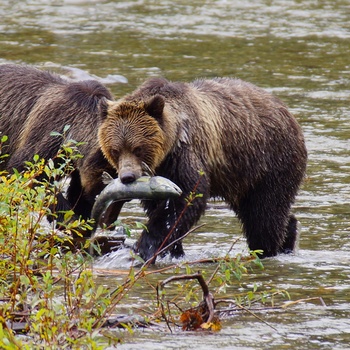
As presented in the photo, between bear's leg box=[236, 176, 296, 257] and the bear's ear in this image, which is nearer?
the bear's ear

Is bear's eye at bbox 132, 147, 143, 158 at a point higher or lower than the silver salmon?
higher

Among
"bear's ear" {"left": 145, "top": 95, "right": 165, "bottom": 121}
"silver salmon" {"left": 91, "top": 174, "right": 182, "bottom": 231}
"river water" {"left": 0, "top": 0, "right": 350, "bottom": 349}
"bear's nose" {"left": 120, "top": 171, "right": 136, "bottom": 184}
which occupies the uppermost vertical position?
"bear's ear" {"left": 145, "top": 95, "right": 165, "bottom": 121}

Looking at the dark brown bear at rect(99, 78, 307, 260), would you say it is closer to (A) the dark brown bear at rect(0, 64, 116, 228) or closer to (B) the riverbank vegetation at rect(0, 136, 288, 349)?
(A) the dark brown bear at rect(0, 64, 116, 228)

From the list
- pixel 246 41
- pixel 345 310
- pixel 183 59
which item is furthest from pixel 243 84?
pixel 246 41

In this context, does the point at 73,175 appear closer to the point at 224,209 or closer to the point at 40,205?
the point at 224,209

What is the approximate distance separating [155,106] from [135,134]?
0.24 metres

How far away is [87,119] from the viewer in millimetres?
8445

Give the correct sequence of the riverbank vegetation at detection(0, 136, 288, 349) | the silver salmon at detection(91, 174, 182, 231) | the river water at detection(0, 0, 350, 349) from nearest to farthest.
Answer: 1. the riverbank vegetation at detection(0, 136, 288, 349)
2. the river water at detection(0, 0, 350, 349)
3. the silver salmon at detection(91, 174, 182, 231)

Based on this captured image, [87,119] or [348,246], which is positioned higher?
[87,119]

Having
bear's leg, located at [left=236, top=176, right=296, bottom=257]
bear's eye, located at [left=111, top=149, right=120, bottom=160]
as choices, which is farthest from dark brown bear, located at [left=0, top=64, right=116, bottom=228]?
bear's leg, located at [left=236, top=176, right=296, bottom=257]

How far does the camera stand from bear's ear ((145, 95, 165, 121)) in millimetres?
7688

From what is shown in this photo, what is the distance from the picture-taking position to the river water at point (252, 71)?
6508 millimetres

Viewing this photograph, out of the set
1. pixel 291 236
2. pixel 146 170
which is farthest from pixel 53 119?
pixel 291 236

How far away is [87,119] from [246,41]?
10252mm
